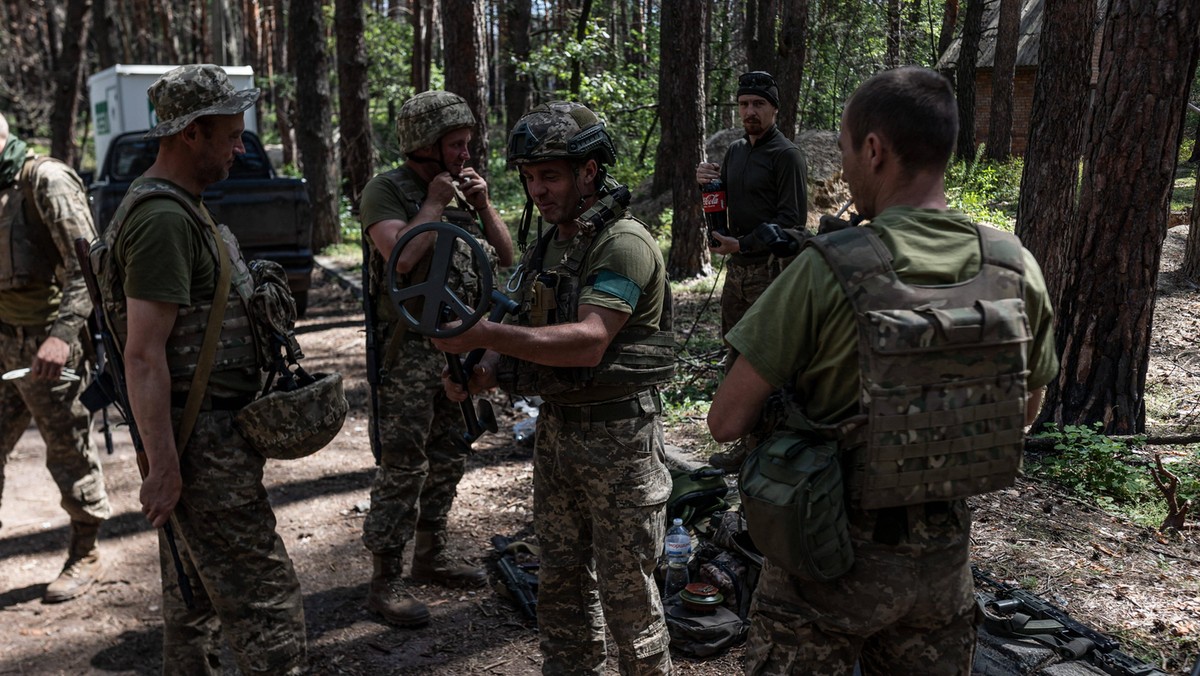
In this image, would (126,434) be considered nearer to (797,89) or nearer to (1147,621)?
(1147,621)

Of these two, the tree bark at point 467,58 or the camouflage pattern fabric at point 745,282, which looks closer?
the camouflage pattern fabric at point 745,282

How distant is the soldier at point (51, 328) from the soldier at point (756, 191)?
3339 millimetres

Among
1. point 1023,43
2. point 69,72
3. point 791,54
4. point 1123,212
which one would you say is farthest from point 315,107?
point 1023,43

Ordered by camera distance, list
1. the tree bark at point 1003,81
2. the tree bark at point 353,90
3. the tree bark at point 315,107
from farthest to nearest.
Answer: the tree bark at point 1003,81, the tree bark at point 315,107, the tree bark at point 353,90

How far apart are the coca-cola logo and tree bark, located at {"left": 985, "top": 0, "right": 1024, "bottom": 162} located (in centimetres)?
1485

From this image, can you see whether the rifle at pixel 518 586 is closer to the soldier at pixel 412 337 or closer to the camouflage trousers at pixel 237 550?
the soldier at pixel 412 337

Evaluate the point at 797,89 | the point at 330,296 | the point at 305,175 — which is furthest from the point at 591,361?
the point at 305,175

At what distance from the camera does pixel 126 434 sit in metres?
7.37

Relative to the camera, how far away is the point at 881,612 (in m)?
2.09

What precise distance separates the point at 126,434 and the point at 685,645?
17.7 feet

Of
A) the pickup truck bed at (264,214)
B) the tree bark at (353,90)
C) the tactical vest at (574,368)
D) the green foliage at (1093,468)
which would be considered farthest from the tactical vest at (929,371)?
the tree bark at (353,90)

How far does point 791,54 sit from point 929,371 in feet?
39.3

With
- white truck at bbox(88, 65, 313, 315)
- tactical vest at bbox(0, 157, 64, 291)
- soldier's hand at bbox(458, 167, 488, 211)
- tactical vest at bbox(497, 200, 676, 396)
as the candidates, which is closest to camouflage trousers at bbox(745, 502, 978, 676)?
tactical vest at bbox(497, 200, 676, 396)

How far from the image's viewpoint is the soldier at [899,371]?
200 centimetres
